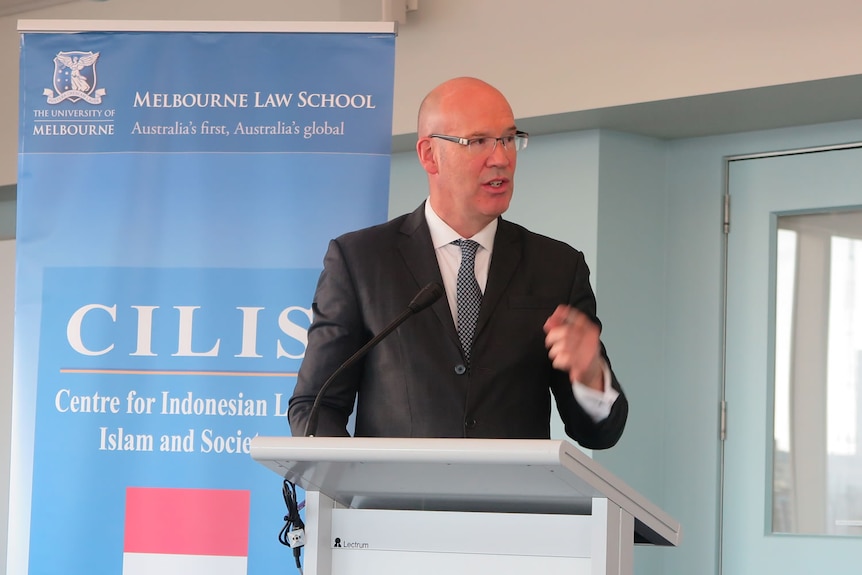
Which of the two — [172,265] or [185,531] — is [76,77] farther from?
[185,531]

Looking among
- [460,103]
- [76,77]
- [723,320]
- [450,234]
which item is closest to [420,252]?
[450,234]

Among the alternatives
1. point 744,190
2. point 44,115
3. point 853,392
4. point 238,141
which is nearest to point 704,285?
point 744,190

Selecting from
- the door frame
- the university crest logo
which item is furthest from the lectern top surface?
the door frame

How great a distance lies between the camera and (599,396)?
1.87m

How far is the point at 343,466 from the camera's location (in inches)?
62.7

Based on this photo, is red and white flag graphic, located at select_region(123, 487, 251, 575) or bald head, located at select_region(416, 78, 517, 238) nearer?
bald head, located at select_region(416, 78, 517, 238)

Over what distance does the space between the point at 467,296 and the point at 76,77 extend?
1527mm

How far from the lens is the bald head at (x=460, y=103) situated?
2.23 m

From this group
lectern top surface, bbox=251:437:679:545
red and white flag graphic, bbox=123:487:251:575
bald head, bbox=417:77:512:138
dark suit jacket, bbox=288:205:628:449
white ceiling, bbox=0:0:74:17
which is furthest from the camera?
white ceiling, bbox=0:0:74:17

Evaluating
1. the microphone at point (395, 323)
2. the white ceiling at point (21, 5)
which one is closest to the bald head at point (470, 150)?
the microphone at point (395, 323)

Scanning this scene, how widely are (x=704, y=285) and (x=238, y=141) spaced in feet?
6.90

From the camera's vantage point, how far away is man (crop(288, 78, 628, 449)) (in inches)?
83.5

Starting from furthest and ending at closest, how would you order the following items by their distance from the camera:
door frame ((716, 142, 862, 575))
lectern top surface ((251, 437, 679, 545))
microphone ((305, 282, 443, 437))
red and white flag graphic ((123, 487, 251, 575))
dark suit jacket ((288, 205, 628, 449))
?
door frame ((716, 142, 862, 575)) → red and white flag graphic ((123, 487, 251, 575)) → dark suit jacket ((288, 205, 628, 449)) → microphone ((305, 282, 443, 437)) → lectern top surface ((251, 437, 679, 545))

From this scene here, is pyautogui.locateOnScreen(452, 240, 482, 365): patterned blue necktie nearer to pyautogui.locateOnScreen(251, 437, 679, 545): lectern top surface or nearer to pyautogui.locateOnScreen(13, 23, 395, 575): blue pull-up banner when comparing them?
pyautogui.locateOnScreen(251, 437, 679, 545): lectern top surface
